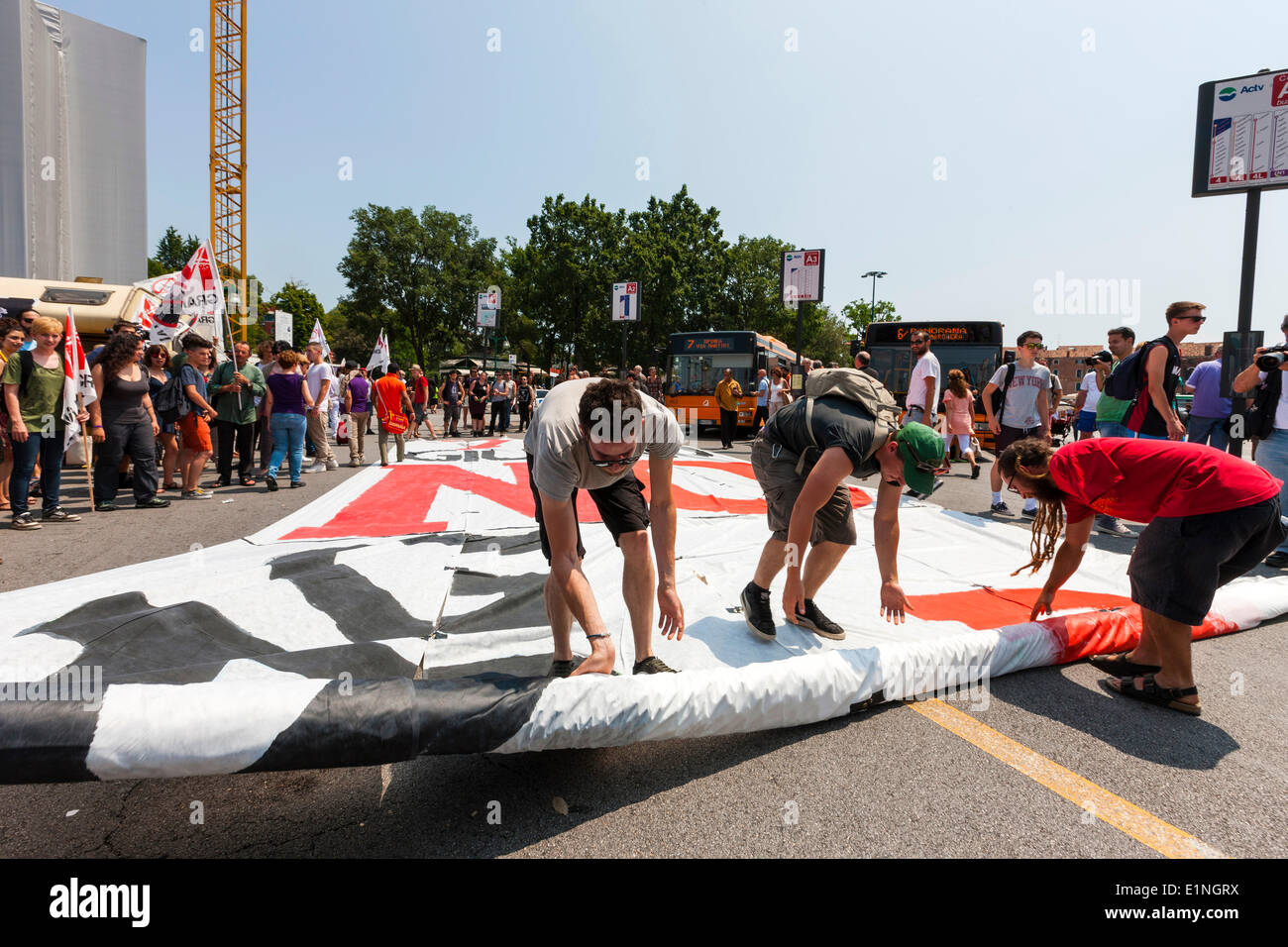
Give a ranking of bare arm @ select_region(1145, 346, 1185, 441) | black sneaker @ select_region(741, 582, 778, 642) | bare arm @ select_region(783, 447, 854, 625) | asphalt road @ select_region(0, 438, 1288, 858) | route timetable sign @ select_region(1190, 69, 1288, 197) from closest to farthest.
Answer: asphalt road @ select_region(0, 438, 1288, 858)
bare arm @ select_region(783, 447, 854, 625)
black sneaker @ select_region(741, 582, 778, 642)
bare arm @ select_region(1145, 346, 1185, 441)
route timetable sign @ select_region(1190, 69, 1288, 197)

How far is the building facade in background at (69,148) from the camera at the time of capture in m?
22.8

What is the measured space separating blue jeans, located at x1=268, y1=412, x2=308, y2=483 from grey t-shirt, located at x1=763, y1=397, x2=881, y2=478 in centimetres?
708

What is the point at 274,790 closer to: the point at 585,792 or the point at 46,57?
the point at 585,792

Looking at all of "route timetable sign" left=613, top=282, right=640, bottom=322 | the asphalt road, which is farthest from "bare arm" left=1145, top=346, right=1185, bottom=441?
"route timetable sign" left=613, top=282, right=640, bottom=322

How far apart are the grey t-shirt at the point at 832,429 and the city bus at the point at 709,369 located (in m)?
→ 15.4

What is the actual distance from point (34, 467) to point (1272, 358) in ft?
34.0

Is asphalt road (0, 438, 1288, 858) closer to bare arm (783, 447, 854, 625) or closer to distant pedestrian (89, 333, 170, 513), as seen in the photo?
bare arm (783, 447, 854, 625)

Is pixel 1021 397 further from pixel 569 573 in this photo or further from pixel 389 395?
pixel 389 395

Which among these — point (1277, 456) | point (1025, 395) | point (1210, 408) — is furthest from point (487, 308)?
point (1277, 456)

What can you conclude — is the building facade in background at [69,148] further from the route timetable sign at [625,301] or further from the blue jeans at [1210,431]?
the blue jeans at [1210,431]

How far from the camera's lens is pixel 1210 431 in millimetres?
6832

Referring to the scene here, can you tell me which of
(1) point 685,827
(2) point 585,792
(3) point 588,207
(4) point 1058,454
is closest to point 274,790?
(2) point 585,792

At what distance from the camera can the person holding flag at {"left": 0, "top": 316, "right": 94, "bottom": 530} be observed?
6004 mm
